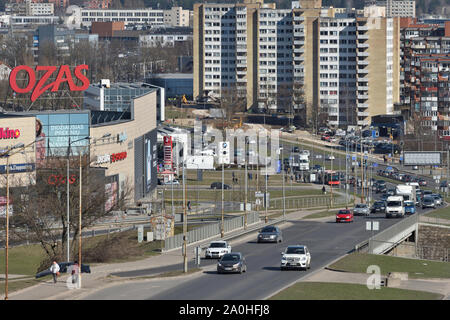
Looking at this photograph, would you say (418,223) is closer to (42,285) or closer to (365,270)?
(365,270)

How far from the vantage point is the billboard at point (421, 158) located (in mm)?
164750

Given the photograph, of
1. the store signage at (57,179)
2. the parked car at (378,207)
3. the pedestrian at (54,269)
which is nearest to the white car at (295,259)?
the pedestrian at (54,269)

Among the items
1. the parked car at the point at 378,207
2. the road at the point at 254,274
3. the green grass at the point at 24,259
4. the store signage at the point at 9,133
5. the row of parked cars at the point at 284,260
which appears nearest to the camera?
the road at the point at 254,274

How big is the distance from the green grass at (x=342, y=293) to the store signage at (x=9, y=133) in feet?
164

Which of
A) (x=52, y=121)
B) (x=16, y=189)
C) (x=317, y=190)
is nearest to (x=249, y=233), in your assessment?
(x=16, y=189)

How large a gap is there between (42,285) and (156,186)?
82934mm

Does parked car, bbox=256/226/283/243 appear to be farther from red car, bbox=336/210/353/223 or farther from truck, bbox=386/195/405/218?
truck, bbox=386/195/405/218

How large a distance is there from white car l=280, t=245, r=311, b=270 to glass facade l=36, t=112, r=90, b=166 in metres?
47.9

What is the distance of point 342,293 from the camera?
63.8 meters

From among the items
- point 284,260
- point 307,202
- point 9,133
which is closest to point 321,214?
point 307,202

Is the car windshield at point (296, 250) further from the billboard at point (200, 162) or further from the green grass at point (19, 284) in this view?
the billboard at point (200, 162)

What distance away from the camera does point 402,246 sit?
11750 cm

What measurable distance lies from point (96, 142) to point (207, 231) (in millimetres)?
32913
